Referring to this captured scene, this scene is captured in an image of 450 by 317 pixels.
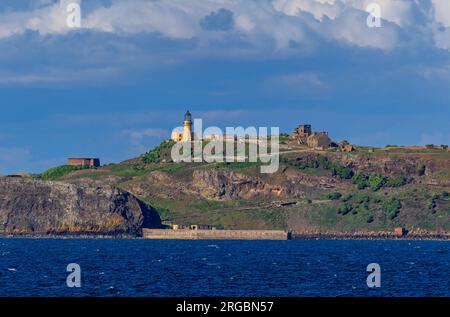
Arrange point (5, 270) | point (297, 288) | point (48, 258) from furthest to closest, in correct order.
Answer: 1. point (48, 258)
2. point (5, 270)
3. point (297, 288)

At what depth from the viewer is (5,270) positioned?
412 feet

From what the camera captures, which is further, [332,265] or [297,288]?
[332,265]
